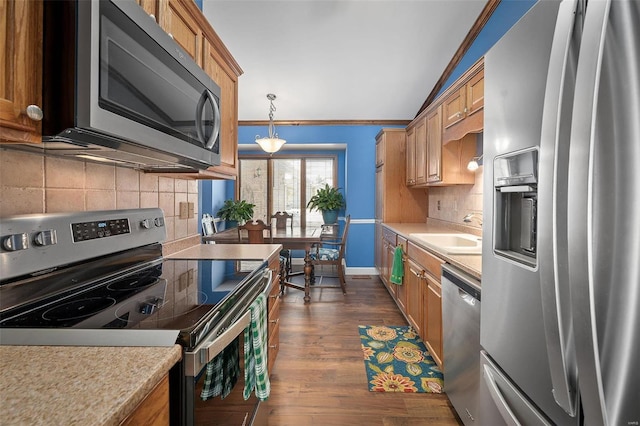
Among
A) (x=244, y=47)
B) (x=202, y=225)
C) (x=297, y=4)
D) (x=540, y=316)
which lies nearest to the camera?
(x=540, y=316)

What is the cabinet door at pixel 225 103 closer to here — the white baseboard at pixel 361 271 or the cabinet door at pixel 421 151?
the cabinet door at pixel 421 151

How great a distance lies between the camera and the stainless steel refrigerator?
658 millimetres

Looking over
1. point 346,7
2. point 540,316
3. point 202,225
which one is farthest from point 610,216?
point 202,225

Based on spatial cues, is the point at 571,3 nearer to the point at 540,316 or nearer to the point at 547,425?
the point at 540,316

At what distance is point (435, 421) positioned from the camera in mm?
1810

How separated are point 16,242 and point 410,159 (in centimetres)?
389

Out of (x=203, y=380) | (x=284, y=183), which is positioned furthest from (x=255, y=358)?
(x=284, y=183)

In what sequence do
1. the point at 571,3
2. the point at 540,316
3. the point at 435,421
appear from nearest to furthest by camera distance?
the point at 571,3
the point at 540,316
the point at 435,421

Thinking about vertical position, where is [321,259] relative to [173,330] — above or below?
below

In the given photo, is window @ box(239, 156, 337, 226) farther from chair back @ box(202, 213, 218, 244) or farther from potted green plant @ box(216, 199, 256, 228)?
chair back @ box(202, 213, 218, 244)

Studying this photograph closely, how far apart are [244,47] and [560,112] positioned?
3512mm

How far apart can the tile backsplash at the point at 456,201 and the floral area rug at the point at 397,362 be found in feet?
3.87

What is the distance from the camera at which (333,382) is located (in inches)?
85.0

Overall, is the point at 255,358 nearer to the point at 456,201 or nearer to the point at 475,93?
the point at 475,93
